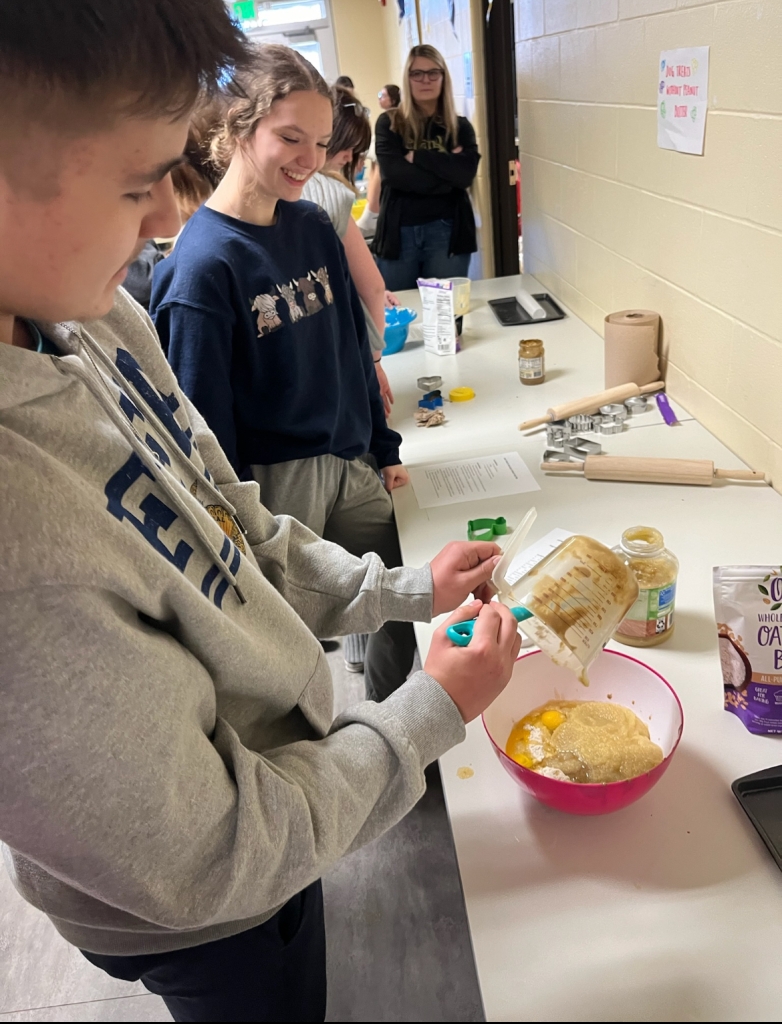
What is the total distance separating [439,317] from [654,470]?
958 mm

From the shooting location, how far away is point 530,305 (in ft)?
7.72

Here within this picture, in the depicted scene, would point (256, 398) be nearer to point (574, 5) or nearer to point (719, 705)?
point (719, 705)

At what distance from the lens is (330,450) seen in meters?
1.39

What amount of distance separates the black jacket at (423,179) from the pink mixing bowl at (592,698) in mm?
3096

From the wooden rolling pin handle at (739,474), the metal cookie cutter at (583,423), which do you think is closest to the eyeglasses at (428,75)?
the metal cookie cutter at (583,423)

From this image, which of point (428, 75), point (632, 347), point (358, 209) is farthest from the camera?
point (358, 209)

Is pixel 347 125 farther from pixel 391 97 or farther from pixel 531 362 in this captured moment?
pixel 391 97

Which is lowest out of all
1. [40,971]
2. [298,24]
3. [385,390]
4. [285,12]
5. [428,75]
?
[40,971]

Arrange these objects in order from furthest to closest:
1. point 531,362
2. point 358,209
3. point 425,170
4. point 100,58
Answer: point 358,209, point 425,170, point 531,362, point 100,58

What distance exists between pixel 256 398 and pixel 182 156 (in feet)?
2.65

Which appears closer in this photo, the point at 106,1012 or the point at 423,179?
the point at 106,1012

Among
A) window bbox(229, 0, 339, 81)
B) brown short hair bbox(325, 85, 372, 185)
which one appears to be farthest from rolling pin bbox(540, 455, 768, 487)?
window bbox(229, 0, 339, 81)

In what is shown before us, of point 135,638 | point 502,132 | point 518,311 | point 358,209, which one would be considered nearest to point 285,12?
point 358,209

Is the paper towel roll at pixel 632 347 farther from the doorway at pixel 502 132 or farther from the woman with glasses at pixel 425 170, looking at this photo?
the woman with glasses at pixel 425 170
